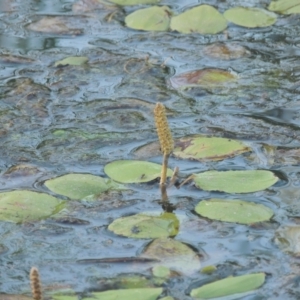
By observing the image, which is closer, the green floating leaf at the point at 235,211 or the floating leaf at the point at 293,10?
the green floating leaf at the point at 235,211

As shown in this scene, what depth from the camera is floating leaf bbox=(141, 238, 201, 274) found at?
1.79 metres

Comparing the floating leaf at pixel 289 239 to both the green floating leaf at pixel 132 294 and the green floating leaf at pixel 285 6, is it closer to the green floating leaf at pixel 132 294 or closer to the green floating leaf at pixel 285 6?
the green floating leaf at pixel 132 294

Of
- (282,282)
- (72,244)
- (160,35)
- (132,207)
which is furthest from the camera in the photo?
(160,35)

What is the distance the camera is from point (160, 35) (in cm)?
311

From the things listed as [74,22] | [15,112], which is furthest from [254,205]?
[74,22]

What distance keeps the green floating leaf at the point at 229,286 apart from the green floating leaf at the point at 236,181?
36 centimetres

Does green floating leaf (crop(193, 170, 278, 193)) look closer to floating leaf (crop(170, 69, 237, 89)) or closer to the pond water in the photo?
the pond water

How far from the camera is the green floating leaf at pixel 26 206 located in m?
1.97

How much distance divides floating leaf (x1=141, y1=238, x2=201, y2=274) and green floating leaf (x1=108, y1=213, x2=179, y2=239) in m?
0.03

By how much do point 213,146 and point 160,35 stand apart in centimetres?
95

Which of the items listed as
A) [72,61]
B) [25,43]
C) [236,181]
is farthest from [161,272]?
[25,43]

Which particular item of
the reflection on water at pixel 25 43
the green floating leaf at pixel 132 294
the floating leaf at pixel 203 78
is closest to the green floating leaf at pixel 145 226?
the green floating leaf at pixel 132 294

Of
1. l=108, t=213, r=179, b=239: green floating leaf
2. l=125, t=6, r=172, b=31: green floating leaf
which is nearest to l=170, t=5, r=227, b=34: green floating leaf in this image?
l=125, t=6, r=172, b=31: green floating leaf

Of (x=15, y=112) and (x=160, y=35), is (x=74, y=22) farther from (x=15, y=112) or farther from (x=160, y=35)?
(x=15, y=112)
